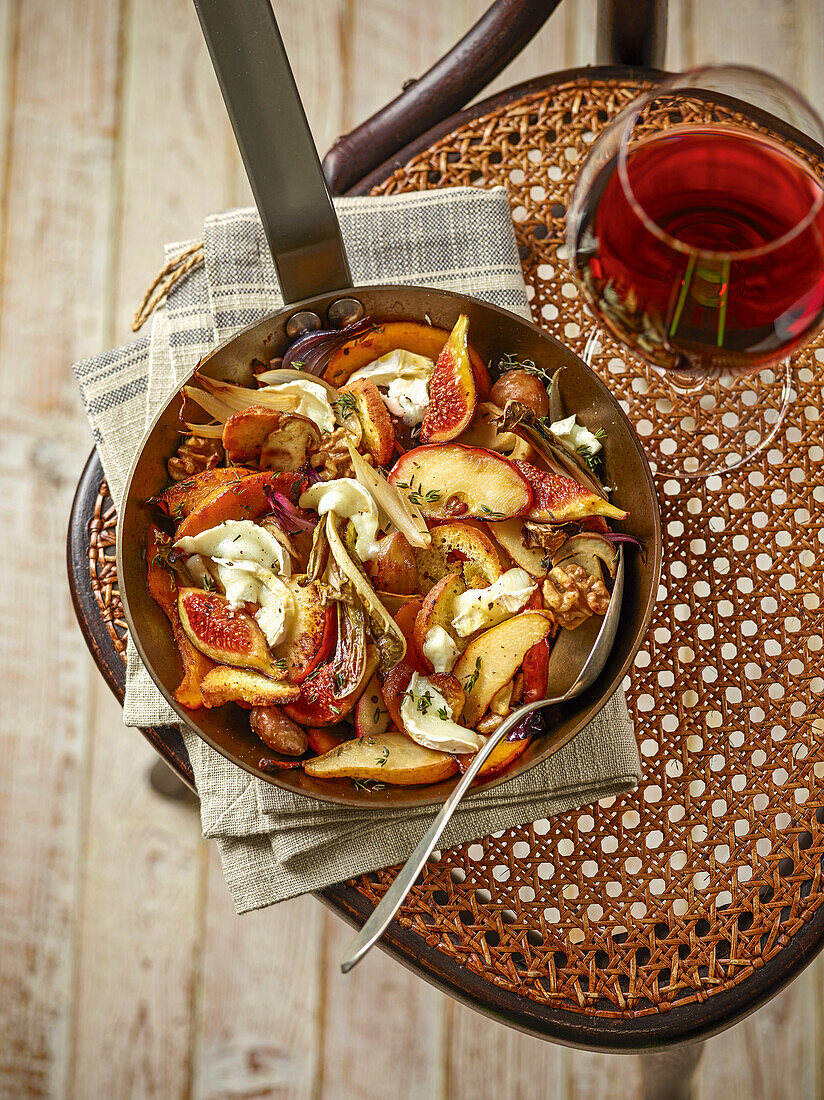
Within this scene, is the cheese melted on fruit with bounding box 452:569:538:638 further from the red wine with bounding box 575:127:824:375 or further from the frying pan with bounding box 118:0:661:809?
the red wine with bounding box 575:127:824:375

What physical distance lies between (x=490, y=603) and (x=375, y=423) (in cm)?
20

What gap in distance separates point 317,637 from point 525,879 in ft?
1.14

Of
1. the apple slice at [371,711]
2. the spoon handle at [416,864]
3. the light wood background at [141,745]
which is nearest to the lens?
the spoon handle at [416,864]

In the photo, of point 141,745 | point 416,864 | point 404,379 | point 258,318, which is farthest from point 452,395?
point 141,745

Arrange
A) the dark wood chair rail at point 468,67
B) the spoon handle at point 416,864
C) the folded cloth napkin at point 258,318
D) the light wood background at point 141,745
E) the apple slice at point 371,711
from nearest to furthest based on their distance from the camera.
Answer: the spoon handle at point 416,864, the apple slice at point 371,711, the folded cloth napkin at point 258,318, the dark wood chair rail at point 468,67, the light wood background at point 141,745

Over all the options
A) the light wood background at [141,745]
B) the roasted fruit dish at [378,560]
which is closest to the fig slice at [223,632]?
the roasted fruit dish at [378,560]

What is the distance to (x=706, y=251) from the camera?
765 millimetres

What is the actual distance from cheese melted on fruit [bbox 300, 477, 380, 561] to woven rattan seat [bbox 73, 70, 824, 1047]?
32 cm

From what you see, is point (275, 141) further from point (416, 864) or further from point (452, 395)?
point (416, 864)

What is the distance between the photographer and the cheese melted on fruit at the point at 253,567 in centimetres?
85

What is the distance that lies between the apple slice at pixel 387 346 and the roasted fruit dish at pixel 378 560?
0.08 feet

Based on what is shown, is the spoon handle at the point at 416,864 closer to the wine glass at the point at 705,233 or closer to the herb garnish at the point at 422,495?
the herb garnish at the point at 422,495

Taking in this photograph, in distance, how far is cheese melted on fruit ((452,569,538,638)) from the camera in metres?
0.85

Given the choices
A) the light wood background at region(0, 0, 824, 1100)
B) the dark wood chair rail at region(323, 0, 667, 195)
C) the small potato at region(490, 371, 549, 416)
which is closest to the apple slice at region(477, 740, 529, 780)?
the small potato at region(490, 371, 549, 416)
